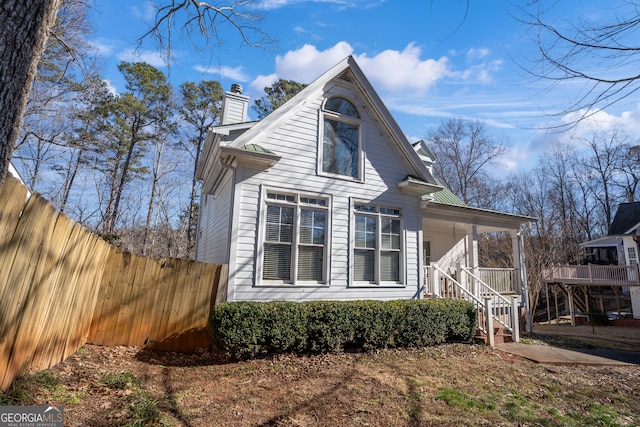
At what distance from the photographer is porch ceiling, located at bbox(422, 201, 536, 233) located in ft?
37.0

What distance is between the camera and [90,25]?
9992 millimetres

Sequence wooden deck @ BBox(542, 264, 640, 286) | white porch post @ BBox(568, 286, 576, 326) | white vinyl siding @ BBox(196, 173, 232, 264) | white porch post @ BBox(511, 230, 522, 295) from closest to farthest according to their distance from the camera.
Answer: white vinyl siding @ BBox(196, 173, 232, 264) < white porch post @ BBox(511, 230, 522, 295) < wooden deck @ BBox(542, 264, 640, 286) < white porch post @ BBox(568, 286, 576, 326)

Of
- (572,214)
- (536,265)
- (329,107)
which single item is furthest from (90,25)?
(572,214)

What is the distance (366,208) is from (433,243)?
→ 21.0 ft

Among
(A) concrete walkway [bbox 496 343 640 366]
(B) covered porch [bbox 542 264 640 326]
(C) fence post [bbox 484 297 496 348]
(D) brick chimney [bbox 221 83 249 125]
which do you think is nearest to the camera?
(A) concrete walkway [bbox 496 343 640 366]

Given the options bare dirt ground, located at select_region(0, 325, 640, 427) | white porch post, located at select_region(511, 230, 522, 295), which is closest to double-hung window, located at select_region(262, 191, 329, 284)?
bare dirt ground, located at select_region(0, 325, 640, 427)

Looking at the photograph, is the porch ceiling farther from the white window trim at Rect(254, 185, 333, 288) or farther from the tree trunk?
the tree trunk

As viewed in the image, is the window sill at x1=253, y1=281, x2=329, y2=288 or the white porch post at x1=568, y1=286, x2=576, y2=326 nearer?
the window sill at x1=253, y1=281, x2=329, y2=288

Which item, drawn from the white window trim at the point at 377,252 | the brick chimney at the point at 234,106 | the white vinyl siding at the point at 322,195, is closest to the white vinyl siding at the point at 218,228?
the white vinyl siding at the point at 322,195

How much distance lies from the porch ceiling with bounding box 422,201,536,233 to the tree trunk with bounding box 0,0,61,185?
367 inches

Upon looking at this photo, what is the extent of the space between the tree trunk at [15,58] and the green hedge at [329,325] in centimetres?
468

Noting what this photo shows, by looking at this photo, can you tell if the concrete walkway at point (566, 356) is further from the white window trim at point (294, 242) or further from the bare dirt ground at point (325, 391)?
the white window trim at point (294, 242)

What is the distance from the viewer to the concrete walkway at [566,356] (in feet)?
25.7

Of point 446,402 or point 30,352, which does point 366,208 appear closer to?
point 446,402
